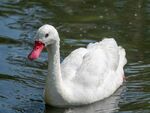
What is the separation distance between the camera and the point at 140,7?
1747cm

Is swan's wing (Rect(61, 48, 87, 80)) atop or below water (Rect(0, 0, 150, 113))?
atop

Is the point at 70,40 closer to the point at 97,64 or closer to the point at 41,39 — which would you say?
the point at 97,64

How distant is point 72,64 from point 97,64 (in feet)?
1.63

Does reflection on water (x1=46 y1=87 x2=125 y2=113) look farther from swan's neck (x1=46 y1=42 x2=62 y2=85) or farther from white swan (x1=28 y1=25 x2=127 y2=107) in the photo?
swan's neck (x1=46 y1=42 x2=62 y2=85)

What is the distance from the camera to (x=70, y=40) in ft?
48.7

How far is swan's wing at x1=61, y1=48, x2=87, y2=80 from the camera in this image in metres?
11.7

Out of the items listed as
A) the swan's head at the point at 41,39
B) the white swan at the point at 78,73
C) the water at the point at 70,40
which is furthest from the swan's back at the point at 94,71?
the swan's head at the point at 41,39

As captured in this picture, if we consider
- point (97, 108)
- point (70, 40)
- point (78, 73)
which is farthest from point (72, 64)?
point (70, 40)

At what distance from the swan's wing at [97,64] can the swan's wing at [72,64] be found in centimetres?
9

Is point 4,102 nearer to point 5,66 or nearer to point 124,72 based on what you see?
point 5,66

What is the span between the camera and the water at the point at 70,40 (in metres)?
11.7

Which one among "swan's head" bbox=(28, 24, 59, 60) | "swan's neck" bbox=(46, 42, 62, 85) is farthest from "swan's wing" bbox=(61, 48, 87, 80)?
"swan's head" bbox=(28, 24, 59, 60)

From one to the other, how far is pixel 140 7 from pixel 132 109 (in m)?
6.63

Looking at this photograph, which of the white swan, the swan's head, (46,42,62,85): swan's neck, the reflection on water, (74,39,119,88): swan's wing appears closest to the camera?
the swan's head
